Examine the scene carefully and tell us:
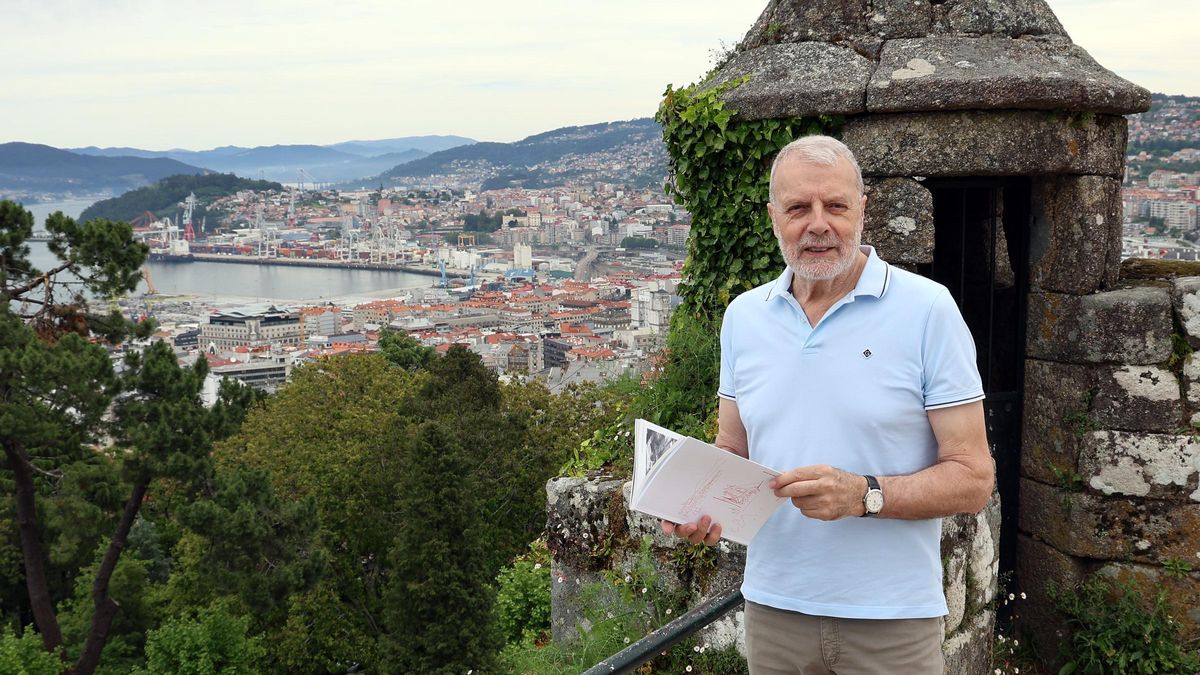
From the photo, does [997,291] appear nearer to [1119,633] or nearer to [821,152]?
[1119,633]

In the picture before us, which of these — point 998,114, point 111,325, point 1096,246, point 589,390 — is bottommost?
point 589,390

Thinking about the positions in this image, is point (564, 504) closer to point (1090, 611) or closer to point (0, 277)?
point (1090, 611)

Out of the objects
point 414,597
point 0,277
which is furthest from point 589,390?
point 0,277

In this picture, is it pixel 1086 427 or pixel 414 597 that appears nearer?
pixel 1086 427

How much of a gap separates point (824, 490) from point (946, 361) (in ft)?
0.90

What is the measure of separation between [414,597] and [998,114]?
12.3 meters

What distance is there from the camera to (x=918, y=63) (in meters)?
3.48

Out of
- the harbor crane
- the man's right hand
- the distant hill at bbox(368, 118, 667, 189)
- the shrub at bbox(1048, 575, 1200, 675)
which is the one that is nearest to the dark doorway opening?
the shrub at bbox(1048, 575, 1200, 675)

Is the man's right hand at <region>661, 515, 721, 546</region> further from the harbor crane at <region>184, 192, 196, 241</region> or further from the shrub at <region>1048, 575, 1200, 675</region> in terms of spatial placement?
the harbor crane at <region>184, 192, 196, 241</region>

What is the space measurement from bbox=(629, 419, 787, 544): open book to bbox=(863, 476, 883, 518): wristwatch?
0.14 metres

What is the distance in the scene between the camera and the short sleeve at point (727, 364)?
1874mm

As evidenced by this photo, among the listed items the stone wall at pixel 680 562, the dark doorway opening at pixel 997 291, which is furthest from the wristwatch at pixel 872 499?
the dark doorway opening at pixel 997 291

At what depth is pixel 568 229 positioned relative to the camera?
140500mm

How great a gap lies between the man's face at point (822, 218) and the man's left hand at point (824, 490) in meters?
0.34
